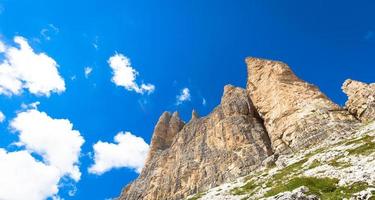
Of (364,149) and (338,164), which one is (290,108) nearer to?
(364,149)

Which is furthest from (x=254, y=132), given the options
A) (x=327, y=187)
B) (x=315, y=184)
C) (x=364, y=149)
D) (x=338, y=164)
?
(x=327, y=187)

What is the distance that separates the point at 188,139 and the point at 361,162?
3571 inches

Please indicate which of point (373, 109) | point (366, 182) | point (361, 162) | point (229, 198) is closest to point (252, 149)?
point (373, 109)

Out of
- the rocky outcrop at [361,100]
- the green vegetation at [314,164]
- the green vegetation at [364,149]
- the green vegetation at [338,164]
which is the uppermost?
the rocky outcrop at [361,100]

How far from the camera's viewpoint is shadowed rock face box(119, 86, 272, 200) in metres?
102

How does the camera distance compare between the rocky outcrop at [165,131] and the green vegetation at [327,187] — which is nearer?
the green vegetation at [327,187]

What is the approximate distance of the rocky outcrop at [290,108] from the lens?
283 ft

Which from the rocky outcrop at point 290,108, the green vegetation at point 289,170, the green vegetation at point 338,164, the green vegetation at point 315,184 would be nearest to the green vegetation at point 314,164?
the green vegetation at point 289,170

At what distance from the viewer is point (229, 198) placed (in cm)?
5125

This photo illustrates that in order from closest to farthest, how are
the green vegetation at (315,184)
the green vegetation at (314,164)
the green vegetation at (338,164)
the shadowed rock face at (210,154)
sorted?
the green vegetation at (315,184) → the green vegetation at (338,164) → the green vegetation at (314,164) → the shadowed rock face at (210,154)

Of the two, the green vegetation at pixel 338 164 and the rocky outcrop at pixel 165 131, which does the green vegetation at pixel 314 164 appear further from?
the rocky outcrop at pixel 165 131

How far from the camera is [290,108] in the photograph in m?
102

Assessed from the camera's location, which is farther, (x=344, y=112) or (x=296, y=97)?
(x=296, y=97)

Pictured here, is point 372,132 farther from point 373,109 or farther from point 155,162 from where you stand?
point 155,162
